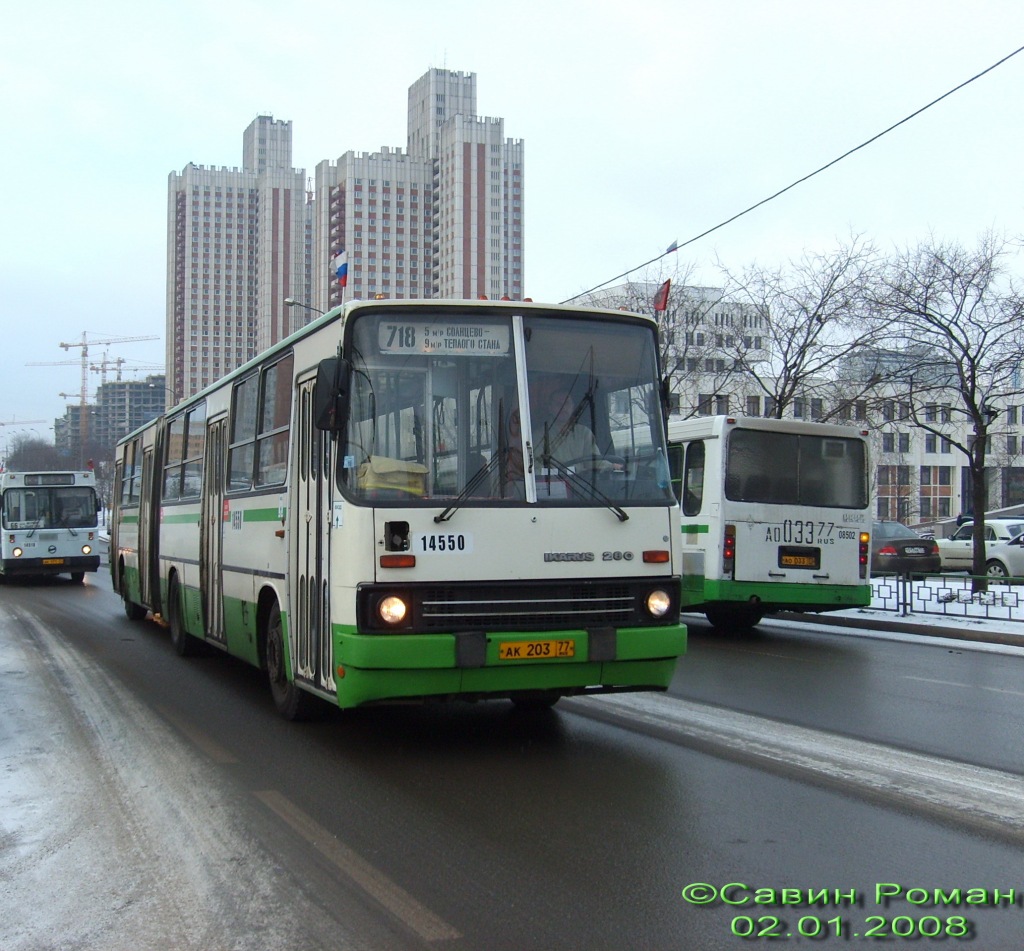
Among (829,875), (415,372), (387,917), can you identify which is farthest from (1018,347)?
Result: (387,917)

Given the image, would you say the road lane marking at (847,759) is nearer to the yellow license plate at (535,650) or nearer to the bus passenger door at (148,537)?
the yellow license plate at (535,650)

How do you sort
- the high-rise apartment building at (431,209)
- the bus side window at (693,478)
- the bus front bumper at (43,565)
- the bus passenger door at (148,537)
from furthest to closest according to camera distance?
the high-rise apartment building at (431,209) < the bus front bumper at (43,565) < the bus side window at (693,478) < the bus passenger door at (148,537)

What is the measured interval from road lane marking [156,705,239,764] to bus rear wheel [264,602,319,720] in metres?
0.67

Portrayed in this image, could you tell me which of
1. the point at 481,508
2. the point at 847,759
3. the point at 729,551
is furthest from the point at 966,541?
the point at 481,508

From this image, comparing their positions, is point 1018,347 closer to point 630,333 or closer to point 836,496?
point 836,496

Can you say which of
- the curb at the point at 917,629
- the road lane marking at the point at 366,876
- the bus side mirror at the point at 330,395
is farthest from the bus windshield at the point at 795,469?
the road lane marking at the point at 366,876

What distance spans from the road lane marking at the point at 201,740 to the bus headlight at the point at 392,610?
145 centimetres

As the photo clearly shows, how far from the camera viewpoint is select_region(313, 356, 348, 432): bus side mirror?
7.07m

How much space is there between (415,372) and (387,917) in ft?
12.3

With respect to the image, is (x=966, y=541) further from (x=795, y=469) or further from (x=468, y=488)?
(x=468, y=488)

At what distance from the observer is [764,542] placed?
15.1 metres

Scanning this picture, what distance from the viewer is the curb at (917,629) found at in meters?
15.0

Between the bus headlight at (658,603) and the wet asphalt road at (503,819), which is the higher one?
the bus headlight at (658,603)

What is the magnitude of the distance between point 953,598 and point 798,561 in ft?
12.8
